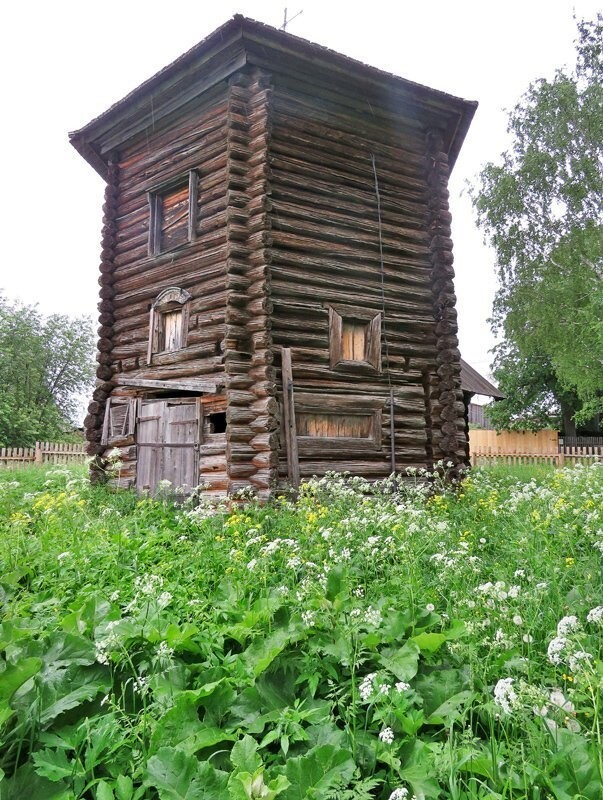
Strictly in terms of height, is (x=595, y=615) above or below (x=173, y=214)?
below

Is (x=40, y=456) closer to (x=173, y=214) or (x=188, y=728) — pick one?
(x=173, y=214)

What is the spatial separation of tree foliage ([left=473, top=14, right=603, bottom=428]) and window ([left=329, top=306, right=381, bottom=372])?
11.6 meters

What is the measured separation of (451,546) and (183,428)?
6.52 meters

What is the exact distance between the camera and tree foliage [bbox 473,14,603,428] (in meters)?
19.7

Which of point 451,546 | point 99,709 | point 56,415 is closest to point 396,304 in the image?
point 451,546

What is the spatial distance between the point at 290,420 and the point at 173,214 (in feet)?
17.4

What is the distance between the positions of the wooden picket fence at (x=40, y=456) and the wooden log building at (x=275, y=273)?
13094 millimetres

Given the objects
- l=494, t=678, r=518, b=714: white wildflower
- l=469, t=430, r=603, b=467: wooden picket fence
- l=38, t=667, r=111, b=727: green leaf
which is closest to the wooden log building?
l=38, t=667, r=111, b=727: green leaf

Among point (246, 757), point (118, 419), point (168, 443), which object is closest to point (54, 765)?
point (246, 757)

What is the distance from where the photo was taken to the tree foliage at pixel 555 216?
19688mm

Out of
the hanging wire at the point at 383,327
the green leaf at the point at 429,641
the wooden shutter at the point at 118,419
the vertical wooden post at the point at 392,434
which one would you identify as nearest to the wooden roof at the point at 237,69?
the hanging wire at the point at 383,327

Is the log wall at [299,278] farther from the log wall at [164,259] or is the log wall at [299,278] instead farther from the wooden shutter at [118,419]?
the wooden shutter at [118,419]

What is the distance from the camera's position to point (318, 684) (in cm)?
272

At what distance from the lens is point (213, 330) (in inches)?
393
